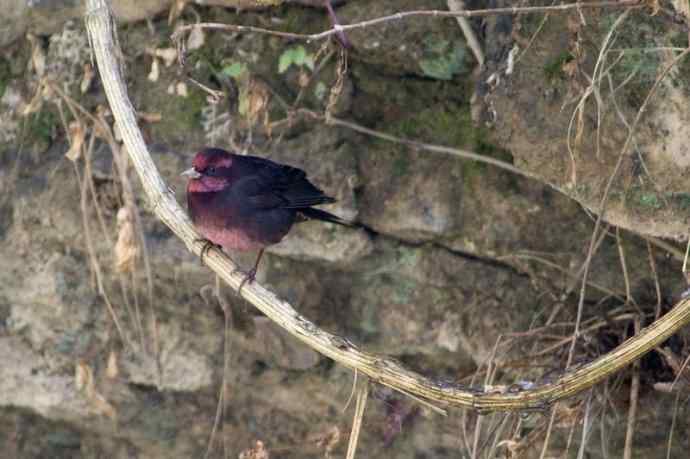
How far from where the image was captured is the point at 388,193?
440cm

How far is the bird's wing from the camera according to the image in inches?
162

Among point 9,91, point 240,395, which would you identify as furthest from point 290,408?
point 9,91

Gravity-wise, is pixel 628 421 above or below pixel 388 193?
below

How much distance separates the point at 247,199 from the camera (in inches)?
166

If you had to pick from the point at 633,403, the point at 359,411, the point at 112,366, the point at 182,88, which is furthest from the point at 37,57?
the point at 633,403

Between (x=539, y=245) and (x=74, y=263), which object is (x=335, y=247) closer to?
(x=539, y=245)

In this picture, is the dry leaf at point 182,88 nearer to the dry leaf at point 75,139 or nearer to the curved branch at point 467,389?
the dry leaf at point 75,139

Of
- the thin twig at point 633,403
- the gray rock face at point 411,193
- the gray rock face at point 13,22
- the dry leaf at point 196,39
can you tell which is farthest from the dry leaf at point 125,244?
the thin twig at point 633,403

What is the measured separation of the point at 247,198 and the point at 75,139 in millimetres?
747

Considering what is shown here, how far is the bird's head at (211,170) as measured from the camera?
13.4ft

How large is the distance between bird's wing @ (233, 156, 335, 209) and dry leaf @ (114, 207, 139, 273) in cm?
44

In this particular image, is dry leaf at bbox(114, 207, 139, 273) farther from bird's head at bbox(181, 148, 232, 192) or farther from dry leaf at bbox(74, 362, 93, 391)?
dry leaf at bbox(74, 362, 93, 391)

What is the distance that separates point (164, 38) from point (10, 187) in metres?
0.91

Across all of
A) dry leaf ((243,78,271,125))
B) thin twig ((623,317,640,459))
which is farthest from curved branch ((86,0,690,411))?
dry leaf ((243,78,271,125))
